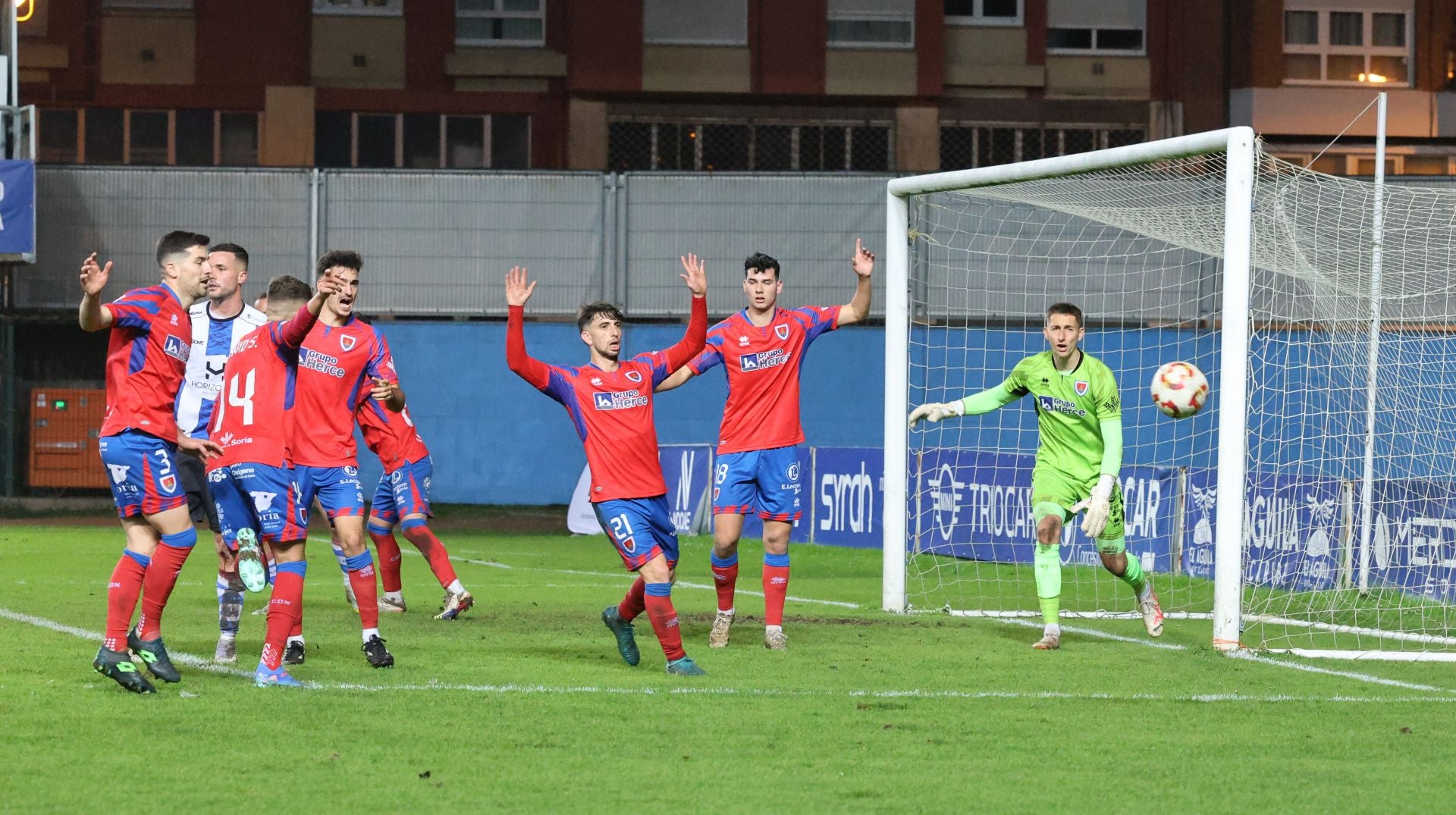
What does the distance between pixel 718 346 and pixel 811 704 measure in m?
2.85

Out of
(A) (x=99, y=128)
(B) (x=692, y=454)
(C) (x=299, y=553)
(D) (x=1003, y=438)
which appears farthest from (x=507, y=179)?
(C) (x=299, y=553)

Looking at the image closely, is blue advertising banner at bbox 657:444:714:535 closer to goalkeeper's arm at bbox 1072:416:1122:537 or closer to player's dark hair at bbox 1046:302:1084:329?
player's dark hair at bbox 1046:302:1084:329

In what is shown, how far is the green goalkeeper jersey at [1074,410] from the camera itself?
946 cm

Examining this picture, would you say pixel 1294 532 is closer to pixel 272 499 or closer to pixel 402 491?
pixel 402 491

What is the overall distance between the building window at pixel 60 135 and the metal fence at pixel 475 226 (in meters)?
11.0

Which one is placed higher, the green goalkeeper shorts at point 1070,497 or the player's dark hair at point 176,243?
the player's dark hair at point 176,243

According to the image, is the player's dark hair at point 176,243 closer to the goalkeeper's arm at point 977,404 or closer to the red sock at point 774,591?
the red sock at point 774,591

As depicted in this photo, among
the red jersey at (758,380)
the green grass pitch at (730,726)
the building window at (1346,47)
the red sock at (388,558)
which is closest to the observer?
Answer: the green grass pitch at (730,726)

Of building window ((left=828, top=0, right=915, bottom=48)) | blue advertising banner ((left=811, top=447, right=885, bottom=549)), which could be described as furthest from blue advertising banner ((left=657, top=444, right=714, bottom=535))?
building window ((left=828, top=0, right=915, bottom=48))

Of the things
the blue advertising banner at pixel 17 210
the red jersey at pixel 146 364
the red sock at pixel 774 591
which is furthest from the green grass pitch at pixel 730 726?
the blue advertising banner at pixel 17 210

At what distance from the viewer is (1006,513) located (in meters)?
15.9

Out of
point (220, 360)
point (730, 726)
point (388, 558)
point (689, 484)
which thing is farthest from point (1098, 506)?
point (689, 484)

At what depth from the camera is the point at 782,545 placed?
30.5 feet

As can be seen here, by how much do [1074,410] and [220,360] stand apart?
15.5 ft
